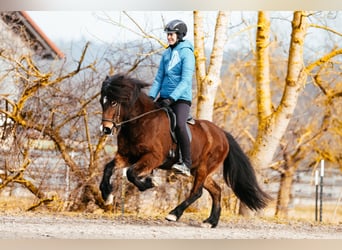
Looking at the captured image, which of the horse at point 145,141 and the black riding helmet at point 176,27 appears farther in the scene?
the black riding helmet at point 176,27

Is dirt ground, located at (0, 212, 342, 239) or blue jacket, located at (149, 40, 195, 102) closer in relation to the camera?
dirt ground, located at (0, 212, 342, 239)

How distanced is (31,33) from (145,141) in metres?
4.52

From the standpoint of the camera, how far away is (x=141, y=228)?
8.03 metres

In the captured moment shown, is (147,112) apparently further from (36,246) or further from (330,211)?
(330,211)

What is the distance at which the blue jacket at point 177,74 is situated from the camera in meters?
8.26

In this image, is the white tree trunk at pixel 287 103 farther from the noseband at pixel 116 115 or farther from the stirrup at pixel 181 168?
the noseband at pixel 116 115

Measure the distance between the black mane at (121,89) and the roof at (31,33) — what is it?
136 inches

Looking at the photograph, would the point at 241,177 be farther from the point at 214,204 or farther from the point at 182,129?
the point at 182,129

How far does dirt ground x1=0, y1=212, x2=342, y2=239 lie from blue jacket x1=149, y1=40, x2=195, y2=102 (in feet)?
4.11

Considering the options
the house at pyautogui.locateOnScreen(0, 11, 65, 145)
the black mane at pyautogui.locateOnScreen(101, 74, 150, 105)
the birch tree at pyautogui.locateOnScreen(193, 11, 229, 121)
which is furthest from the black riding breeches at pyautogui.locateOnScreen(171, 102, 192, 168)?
the house at pyautogui.locateOnScreen(0, 11, 65, 145)

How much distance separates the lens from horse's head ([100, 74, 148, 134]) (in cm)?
782

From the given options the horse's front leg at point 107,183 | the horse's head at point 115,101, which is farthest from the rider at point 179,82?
the horse's front leg at point 107,183

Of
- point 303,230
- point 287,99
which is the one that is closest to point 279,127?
point 287,99

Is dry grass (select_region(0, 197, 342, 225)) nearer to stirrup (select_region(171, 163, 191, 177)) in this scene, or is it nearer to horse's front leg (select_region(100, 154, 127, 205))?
stirrup (select_region(171, 163, 191, 177))
